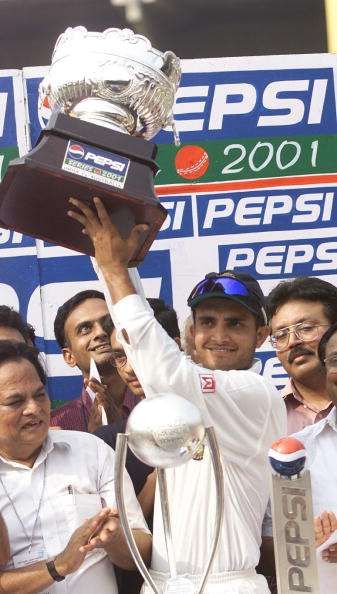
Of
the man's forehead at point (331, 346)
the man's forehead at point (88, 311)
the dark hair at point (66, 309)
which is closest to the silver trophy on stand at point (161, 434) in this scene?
the man's forehead at point (331, 346)

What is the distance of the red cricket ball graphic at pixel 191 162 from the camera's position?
4.54 m

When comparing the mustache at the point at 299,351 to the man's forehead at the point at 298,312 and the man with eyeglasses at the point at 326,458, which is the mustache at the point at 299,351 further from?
the man with eyeglasses at the point at 326,458

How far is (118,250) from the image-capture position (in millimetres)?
2680

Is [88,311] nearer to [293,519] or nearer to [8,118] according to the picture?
[8,118]

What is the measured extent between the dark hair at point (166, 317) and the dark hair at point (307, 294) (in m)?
0.31

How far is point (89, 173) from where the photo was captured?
2.68 meters

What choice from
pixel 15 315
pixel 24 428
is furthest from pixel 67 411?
pixel 24 428

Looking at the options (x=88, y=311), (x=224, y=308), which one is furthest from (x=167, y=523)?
(x=88, y=311)

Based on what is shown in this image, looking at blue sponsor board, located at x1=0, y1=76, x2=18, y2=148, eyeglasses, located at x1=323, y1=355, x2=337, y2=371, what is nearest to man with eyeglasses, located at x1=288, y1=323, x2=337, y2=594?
eyeglasses, located at x1=323, y1=355, x2=337, y2=371

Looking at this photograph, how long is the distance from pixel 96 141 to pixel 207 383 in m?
0.60

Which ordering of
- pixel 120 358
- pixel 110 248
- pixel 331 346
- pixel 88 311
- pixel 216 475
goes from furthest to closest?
1. pixel 88 311
2. pixel 120 358
3. pixel 331 346
4. pixel 110 248
5. pixel 216 475

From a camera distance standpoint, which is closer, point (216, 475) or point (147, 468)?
point (216, 475)

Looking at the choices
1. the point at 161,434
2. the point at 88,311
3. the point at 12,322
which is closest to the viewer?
the point at 161,434

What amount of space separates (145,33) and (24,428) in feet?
9.31
